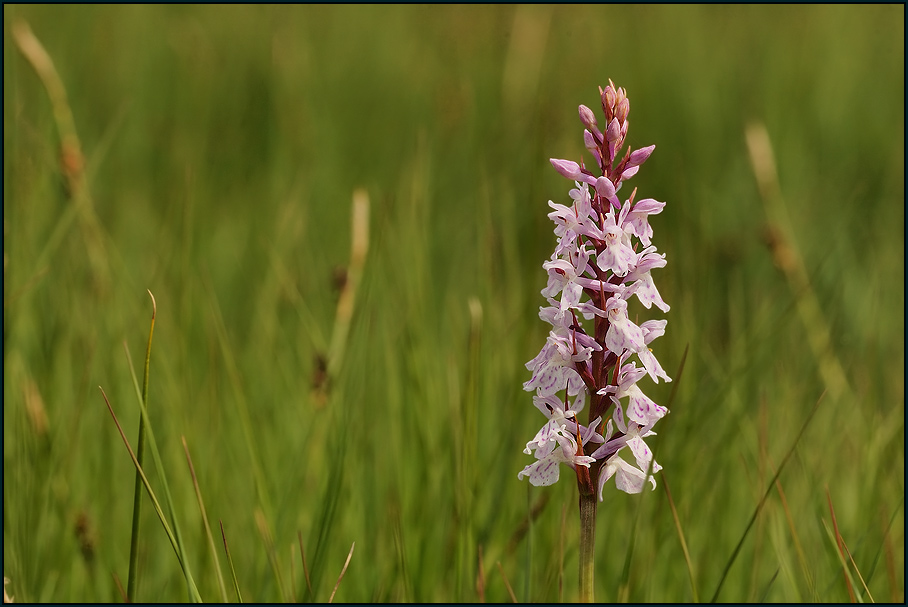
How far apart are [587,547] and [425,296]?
1682mm

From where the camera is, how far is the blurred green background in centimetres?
216

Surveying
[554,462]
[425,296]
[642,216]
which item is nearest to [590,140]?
[642,216]

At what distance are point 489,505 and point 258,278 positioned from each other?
2080 millimetres

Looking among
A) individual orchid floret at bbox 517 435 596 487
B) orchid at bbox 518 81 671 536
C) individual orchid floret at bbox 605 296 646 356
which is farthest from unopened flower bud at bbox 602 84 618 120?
individual orchid floret at bbox 517 435 596 487

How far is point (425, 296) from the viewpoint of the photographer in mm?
2783

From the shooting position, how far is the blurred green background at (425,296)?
2162 millimetres

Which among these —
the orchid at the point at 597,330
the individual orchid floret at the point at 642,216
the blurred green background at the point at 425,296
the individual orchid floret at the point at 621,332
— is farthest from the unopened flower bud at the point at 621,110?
the blurred green background at the point at 425,296

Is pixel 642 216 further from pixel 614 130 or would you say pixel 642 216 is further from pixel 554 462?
pixel 554 462

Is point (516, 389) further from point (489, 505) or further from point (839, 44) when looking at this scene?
point (839, 44)

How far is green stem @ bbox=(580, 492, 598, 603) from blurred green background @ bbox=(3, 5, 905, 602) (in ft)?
0.93

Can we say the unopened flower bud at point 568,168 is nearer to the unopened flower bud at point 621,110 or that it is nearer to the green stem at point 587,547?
the unopened flower bud at point 621,110

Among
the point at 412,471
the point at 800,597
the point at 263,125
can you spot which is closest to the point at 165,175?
the point at 263,125

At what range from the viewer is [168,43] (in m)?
6.65

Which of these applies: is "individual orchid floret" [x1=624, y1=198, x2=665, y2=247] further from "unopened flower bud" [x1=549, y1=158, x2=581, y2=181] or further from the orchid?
"unopened flower bud" [x1=549, y1=158, x2=581, y2=181]
